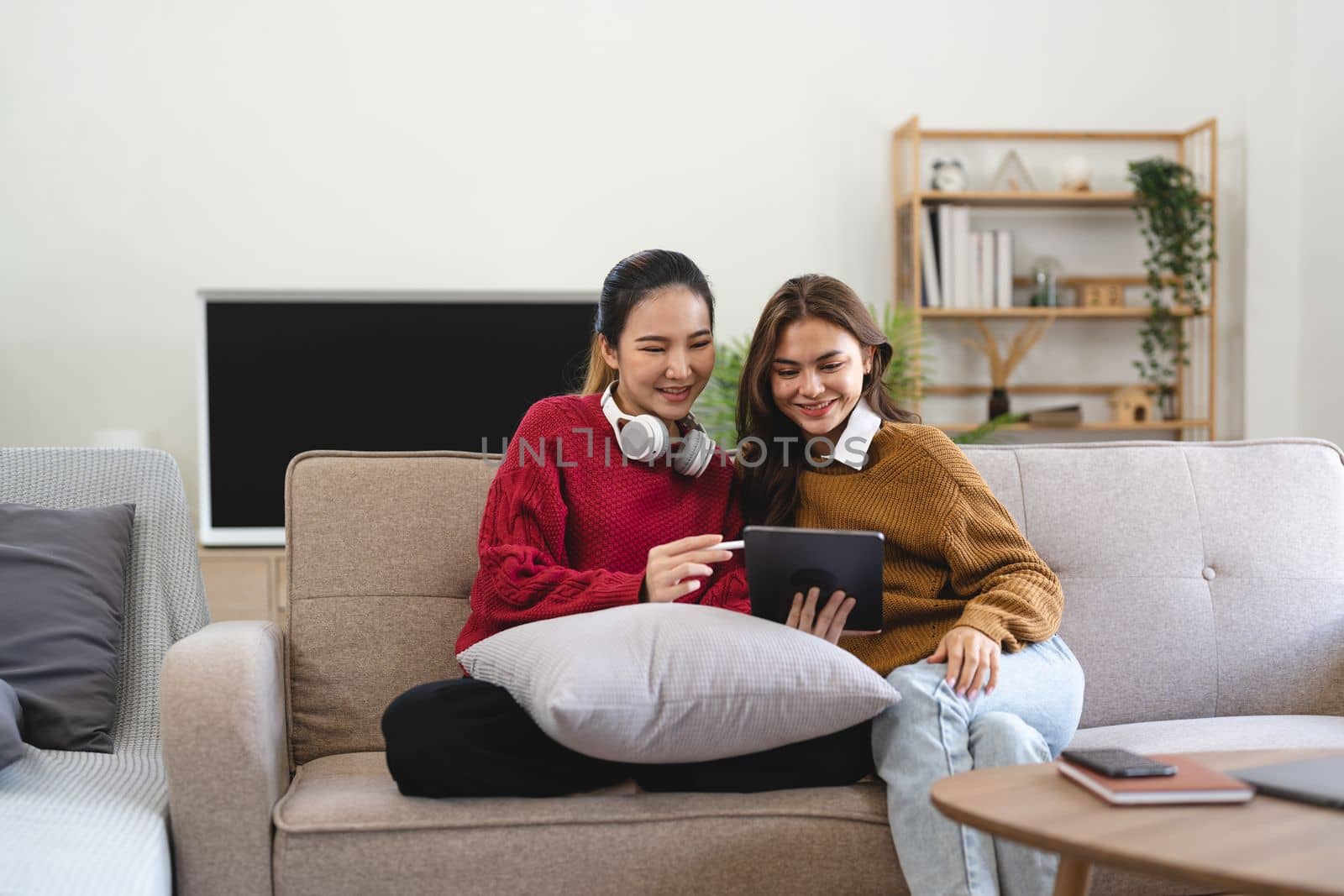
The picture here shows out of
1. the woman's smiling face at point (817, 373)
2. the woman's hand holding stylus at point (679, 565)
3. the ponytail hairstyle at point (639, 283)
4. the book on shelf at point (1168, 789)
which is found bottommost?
the book on shelf at point (1168, 789)

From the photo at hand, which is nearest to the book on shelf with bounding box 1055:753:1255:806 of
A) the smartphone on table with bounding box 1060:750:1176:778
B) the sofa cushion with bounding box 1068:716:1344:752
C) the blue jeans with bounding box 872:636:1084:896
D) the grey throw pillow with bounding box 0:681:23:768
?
the smartphone on table with bounding box 1060:750:1176:778

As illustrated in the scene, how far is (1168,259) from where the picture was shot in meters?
3.70

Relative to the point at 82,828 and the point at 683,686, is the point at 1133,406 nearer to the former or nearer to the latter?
the point at 683,686

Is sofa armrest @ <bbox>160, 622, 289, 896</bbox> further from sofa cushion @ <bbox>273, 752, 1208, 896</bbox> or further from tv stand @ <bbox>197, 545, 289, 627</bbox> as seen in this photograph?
tv stand @ <bbox>197, 545, 289, 627</bbox>

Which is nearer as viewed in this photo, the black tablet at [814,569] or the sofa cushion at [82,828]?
the sofa cushion at [82,828]

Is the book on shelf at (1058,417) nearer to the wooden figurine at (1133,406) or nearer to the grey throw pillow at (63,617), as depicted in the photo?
the wooden figurine at (1133,406)

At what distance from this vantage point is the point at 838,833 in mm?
1391

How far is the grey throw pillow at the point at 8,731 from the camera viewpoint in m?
1.38

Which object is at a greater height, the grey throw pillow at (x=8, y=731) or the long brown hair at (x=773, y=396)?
the long brown hair at (x=773, y=396)

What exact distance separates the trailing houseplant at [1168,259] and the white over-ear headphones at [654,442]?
7.74ft

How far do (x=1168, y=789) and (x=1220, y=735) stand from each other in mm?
708

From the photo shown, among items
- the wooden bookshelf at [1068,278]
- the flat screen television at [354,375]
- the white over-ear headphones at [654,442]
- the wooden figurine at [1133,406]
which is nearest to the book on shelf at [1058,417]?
the wooden bookshelf at [1068,278]

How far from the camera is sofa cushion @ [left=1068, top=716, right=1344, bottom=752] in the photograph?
5.21ft

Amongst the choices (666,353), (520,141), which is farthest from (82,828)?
(520,141)
